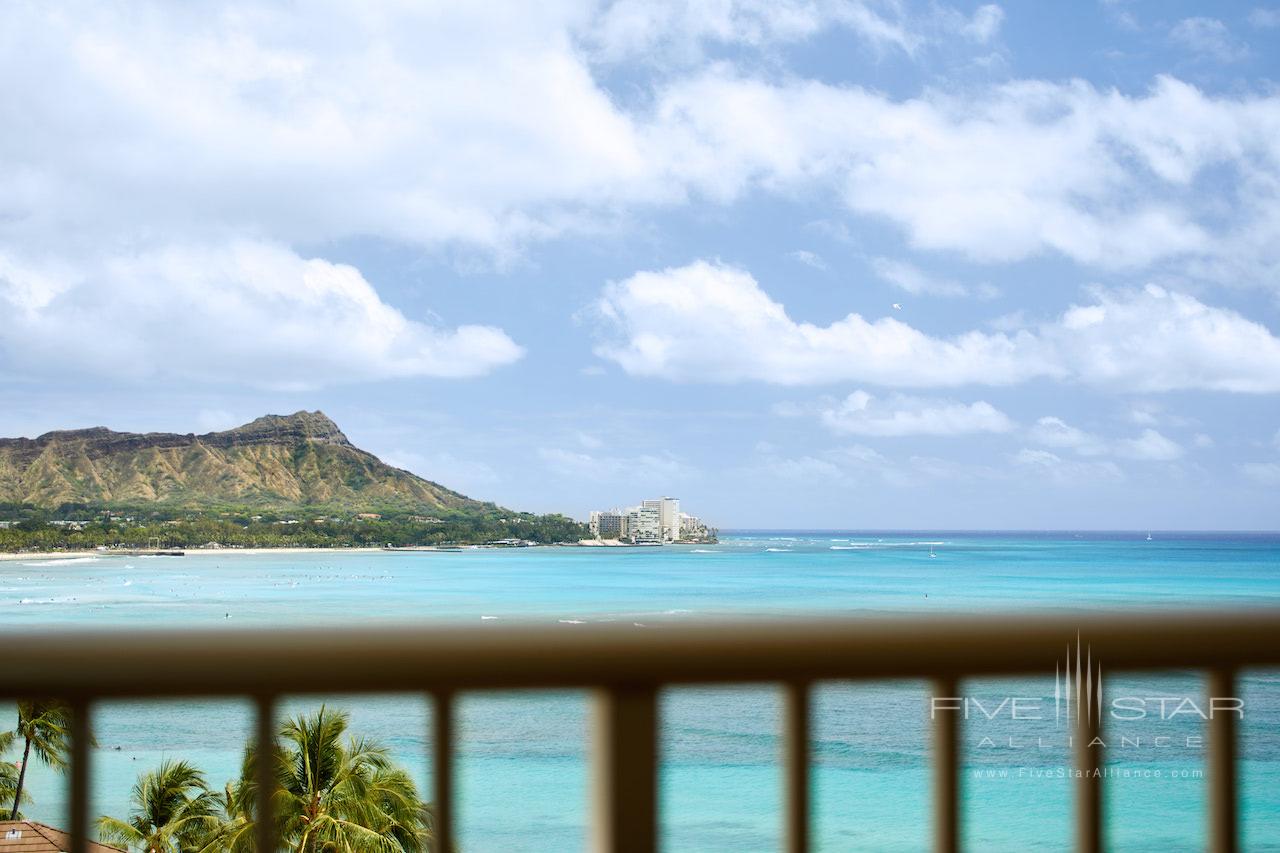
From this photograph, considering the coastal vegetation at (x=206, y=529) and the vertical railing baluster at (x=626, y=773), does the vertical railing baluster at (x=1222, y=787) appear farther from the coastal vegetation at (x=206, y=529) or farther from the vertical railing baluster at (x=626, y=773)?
the coastal vegetation at (x=206, y=529)

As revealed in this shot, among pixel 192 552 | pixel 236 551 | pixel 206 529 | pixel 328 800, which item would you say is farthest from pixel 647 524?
pixel 328 800

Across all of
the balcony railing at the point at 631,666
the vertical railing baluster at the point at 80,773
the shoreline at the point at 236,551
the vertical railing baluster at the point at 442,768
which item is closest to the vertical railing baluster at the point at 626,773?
the balcony railing at the point at 631,666

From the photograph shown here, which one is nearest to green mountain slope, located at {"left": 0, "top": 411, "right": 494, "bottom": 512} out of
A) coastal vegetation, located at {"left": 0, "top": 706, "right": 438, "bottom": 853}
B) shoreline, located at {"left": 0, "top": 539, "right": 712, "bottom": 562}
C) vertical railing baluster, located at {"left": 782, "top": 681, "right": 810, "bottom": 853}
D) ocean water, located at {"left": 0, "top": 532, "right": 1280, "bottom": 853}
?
shoreline, located at {"left": 0, "top": 539, "right": 712, "bottom": 562}

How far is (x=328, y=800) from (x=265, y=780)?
3920 mm

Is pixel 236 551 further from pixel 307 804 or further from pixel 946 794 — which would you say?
pixel 946 794

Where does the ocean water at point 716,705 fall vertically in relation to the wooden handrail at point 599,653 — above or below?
below

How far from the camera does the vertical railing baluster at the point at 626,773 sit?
45.6 inches

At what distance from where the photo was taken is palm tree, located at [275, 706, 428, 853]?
145cm

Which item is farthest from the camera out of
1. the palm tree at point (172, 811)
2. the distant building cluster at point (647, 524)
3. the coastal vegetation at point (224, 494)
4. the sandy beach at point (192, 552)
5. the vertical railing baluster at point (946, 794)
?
the distant building cluster at point (647, 524)

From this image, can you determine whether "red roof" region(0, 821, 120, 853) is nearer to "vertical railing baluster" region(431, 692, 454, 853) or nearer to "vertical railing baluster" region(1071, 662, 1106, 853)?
"vertical railing baluster" region(431, 692, 454, 853)

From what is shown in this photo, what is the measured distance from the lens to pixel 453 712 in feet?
3.71

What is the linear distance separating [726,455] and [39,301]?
61454 mm

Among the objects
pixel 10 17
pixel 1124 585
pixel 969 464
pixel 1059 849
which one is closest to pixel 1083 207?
pixel 969 464

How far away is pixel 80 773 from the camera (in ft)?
3.66
